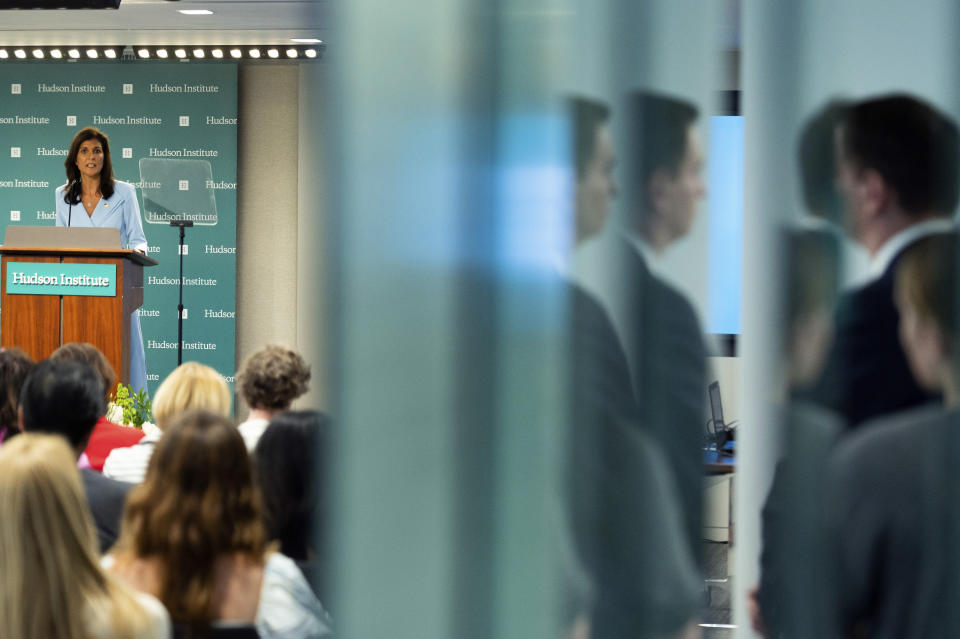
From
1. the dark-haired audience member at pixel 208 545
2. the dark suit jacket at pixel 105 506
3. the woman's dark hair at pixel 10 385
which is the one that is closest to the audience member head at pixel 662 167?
the dark-haired audience member at pixel 208 545

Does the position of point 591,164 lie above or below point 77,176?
below

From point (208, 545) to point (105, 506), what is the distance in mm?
538

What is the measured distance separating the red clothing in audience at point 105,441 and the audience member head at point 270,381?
37 centimetres

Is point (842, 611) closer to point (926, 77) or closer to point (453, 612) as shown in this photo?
point (453, 612)

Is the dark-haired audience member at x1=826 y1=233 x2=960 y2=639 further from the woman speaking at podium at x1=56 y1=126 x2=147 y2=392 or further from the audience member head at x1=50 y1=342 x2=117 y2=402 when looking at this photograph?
the woman speaking at podium at x1=56 y1=126 x2=147 y2=392

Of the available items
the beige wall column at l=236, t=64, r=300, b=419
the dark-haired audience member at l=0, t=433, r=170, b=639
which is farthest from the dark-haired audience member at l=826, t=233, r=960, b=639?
the beige wall column at l=236, t=64, r=300, b=419

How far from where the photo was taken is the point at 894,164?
0.87 meters

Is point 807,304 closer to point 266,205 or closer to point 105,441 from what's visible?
point 105,441

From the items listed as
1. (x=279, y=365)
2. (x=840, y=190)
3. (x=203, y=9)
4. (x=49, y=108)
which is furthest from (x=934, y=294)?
(x=49, y=108)

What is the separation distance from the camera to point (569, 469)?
0.94 m

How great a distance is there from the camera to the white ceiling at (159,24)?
7.86 meters

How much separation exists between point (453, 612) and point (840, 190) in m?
0.51

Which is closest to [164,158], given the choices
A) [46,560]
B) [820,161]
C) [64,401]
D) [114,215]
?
[114,215]

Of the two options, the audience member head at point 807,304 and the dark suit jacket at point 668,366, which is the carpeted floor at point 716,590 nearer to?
the dark suit jacket at point 668,366
